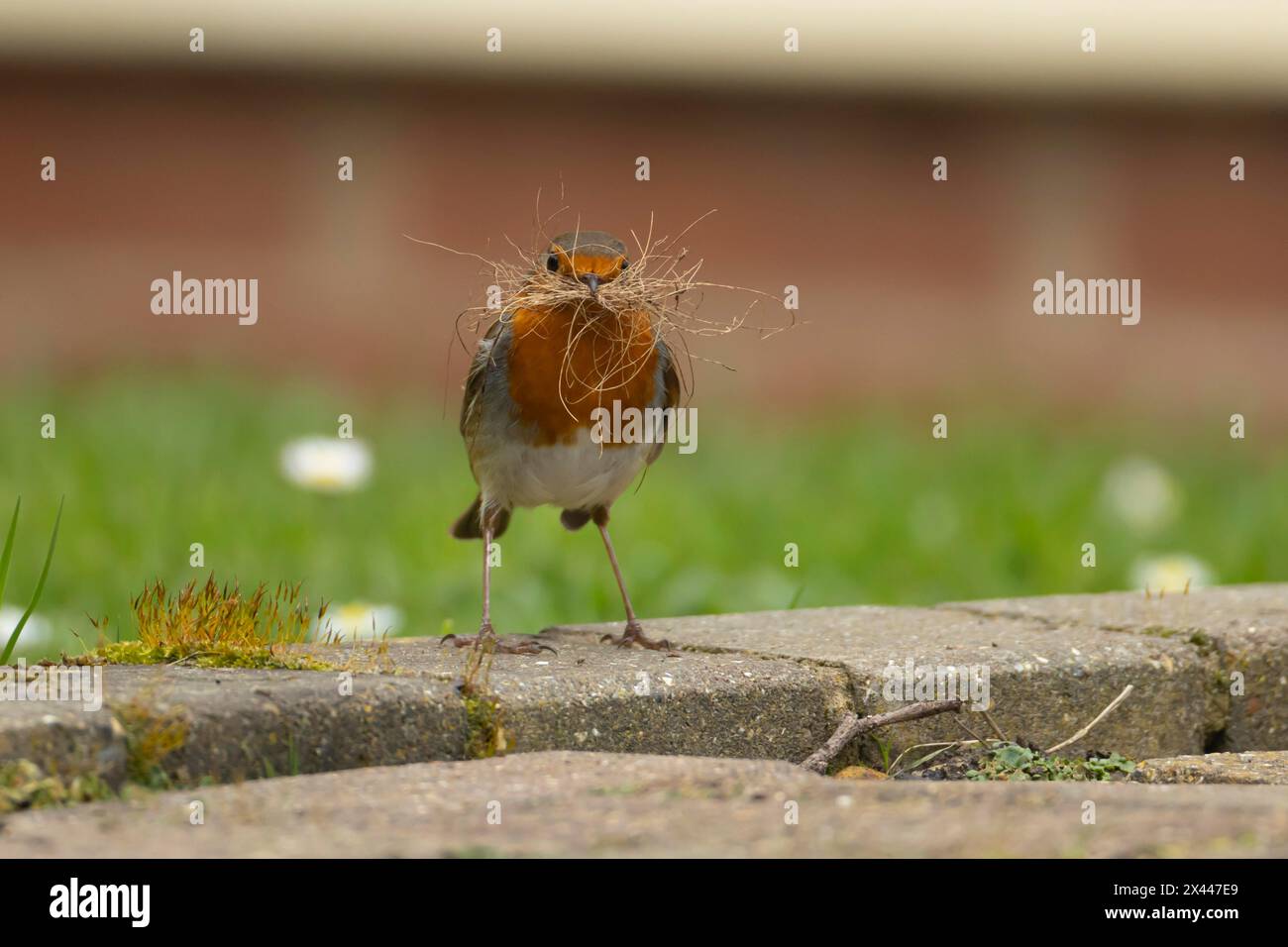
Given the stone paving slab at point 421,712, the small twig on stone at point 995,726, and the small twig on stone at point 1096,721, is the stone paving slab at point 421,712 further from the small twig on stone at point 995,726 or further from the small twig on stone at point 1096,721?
the small twig on stone at point 1096,721

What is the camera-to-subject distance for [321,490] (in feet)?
20.7

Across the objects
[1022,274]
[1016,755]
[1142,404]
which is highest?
[1022,274]

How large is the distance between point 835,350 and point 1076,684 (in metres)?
5.86

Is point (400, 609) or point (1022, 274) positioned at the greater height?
point (1022, 274)

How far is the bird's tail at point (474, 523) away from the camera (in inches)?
178

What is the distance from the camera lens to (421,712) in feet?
9.04

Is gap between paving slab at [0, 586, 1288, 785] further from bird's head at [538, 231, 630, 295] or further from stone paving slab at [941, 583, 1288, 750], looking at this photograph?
bird's head at [538, 231, 630, 295]

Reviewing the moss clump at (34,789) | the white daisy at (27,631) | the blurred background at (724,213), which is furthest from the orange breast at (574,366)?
the blurred background at (724,213)

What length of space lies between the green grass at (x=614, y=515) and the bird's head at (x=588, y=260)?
1404mm

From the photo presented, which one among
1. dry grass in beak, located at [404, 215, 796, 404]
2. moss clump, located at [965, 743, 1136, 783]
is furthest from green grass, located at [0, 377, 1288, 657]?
moss clump, located at [965, 743, 1136, 783]

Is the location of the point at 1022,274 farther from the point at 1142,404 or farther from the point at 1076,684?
the point at 1076,684

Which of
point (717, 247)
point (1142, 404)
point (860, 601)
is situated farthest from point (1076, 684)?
point (1142, 404)

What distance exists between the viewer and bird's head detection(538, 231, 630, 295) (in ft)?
12.1
